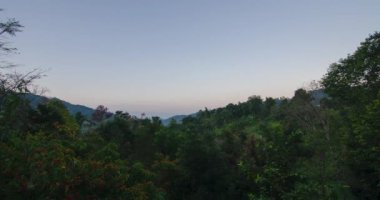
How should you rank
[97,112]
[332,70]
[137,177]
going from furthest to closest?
1. [97,112]
2. [332,70]
3. [137,177]

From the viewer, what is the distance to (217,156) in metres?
36.5

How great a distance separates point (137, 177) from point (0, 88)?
9477mm

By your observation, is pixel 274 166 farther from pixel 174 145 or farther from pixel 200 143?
pixel 174 145

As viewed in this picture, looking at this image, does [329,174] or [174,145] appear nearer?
[329,174]

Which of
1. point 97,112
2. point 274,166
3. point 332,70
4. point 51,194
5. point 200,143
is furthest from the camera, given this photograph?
point 97,112

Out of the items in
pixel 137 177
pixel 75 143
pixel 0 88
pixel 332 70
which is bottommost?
pixel 137 177

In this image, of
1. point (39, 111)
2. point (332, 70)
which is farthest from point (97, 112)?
point (332, 70)

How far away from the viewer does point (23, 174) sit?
10.7 meters

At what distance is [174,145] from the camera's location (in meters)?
52.6

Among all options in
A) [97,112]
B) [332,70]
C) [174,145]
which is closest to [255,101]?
[97,112]

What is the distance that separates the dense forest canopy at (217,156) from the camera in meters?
11.5

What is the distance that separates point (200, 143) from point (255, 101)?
243 feet

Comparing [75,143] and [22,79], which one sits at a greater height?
[22,79]

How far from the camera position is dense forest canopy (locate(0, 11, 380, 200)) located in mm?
11539
